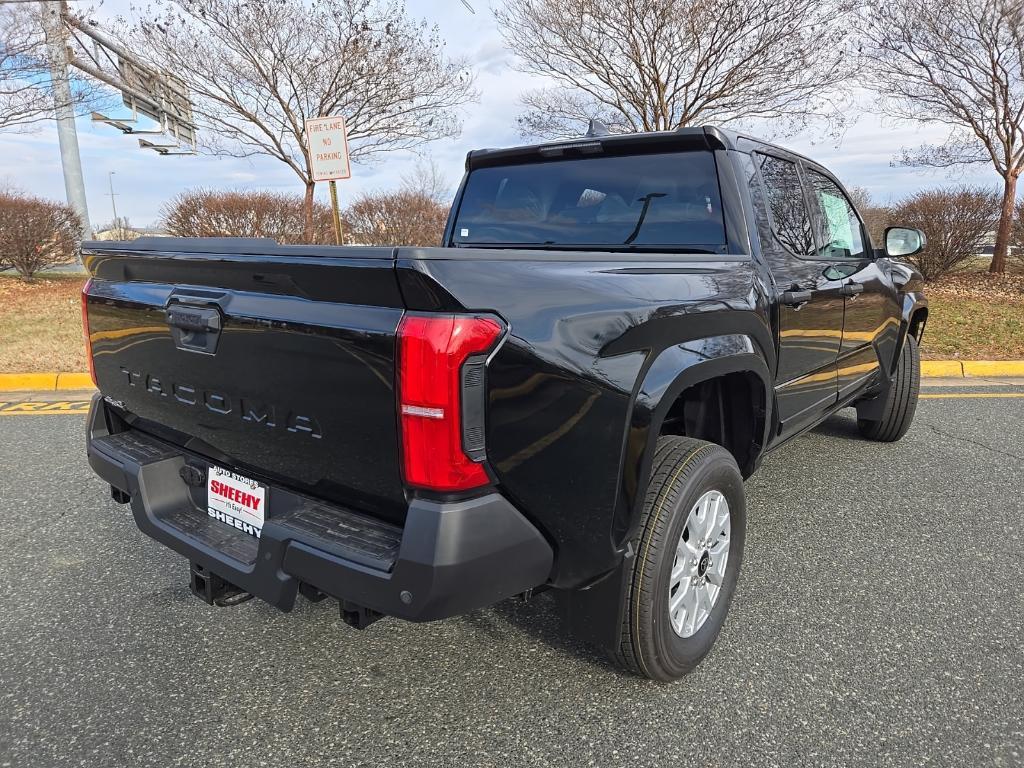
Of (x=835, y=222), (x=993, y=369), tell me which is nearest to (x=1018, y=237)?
(x=993, y=369)

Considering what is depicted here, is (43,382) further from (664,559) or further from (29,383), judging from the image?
(664,559)

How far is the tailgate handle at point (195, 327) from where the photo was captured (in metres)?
1.88

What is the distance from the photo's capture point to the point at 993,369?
723 centimetres

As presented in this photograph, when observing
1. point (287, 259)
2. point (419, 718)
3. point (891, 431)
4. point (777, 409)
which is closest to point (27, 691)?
point (419, 718)

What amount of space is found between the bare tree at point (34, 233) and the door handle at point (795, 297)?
14030 millimetres

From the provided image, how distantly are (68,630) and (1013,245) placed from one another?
1631 cm

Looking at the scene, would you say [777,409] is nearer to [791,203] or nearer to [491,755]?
[791,203]

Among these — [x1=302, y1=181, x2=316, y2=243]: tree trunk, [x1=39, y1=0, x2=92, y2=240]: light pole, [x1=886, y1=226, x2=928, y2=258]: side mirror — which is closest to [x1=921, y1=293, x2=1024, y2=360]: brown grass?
[x1=886, y1=226, x2=928, y2=258]: side mirror

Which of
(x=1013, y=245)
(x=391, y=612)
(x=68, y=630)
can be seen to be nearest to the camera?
(x=391, y=612)

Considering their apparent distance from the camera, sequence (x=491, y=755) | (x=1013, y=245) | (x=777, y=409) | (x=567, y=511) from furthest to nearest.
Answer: (x=1013, y=245)
(x=777, y=409)
(x=491, y=755)
(x=567, y=511)

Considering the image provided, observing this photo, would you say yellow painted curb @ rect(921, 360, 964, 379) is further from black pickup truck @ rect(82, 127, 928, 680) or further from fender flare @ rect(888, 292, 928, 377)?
black pickup truck @ rect(82, 127, 928, 680)

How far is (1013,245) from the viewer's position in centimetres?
1345

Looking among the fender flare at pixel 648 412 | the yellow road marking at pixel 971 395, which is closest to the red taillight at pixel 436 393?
the fender flare at pixel 648 412

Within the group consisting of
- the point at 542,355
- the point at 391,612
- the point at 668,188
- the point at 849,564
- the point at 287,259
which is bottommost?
the point at 849,564
